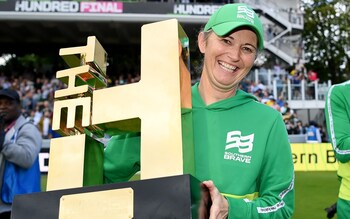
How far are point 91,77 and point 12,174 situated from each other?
2.33 m

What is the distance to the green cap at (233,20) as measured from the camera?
1670mm

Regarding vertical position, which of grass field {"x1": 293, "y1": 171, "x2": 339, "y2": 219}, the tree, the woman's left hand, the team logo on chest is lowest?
grass field {"x1": 293, "y1": 171, "x2": 339, "y2": 219}

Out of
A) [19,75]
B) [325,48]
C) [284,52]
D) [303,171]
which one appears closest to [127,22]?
[19,75]

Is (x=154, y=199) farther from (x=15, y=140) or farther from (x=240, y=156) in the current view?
(x=15, y=140)

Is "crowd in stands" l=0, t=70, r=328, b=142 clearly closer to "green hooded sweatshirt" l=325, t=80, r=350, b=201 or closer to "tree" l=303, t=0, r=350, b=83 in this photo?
"green hooded sweatshirt" l=325, t=80, r=350, b=201

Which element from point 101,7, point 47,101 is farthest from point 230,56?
point 101,7

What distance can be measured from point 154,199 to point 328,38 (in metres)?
32.1

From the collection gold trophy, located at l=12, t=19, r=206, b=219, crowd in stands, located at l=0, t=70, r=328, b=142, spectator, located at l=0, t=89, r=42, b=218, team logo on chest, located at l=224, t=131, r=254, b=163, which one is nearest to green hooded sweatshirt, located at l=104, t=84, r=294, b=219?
team logo on chest, located at l=224, t=131, r=254, b=163

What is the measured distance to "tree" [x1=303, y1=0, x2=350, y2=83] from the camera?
30500 mm

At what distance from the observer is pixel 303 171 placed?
1272 cm

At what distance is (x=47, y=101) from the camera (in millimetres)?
17609

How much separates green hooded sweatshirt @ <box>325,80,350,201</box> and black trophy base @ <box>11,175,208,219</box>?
1.56 metres

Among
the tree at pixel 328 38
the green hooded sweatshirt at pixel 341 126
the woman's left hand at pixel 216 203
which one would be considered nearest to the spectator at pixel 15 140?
the green hooded sweatshirt at pixel 341 126

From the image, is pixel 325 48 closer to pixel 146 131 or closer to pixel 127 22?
pixel 127 22
